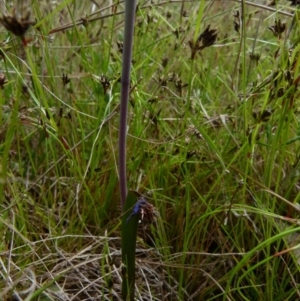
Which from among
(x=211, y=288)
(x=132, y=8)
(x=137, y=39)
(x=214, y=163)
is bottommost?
(x=211, y=288)

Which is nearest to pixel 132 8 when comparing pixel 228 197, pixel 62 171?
pixel 228 197

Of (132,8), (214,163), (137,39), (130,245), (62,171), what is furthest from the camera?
(137,39)

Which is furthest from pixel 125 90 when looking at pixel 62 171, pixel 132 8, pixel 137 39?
pixel 137 39

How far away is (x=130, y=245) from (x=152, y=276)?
18cm

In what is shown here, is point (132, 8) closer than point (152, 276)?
Yes

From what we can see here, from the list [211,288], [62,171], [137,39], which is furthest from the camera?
[137,39]

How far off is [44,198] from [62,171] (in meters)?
0.12

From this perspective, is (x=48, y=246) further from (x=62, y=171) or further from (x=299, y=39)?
(x=299, y=39)

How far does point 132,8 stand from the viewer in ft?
1.91

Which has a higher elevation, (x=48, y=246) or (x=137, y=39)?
(x=137, y=39)

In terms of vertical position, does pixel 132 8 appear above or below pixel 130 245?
above

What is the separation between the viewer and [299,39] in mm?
870

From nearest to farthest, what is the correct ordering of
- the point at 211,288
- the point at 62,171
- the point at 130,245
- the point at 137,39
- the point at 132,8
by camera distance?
1. the point at 132,8
2. the point at 130,245
3. the point at 211,288
4. the point at 62,171
5. the point at 137,39

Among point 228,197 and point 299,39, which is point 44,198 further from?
point 299,39
